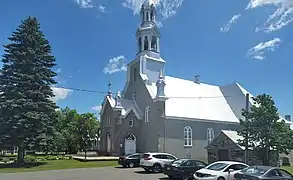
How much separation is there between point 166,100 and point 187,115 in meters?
3.46

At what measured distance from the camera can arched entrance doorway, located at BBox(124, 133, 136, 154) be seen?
40.5 metres

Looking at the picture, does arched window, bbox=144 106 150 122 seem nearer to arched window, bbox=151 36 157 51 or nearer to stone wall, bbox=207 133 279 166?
arched window, bbox=151 36 157 51

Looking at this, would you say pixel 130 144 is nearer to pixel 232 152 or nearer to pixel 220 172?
pixel 232 152

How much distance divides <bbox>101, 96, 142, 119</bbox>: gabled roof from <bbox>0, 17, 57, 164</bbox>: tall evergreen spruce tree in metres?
11.7

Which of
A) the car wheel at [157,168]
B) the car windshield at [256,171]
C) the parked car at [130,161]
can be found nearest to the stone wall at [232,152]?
the parked car at [130,161]

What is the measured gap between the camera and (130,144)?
40844mm

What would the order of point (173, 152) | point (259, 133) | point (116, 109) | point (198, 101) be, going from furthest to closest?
point (198, 101) < point (116, 109) < point (173, 152) < point (259, 133)

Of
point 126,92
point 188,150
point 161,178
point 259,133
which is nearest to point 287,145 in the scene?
point 259,133

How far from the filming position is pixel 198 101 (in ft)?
145

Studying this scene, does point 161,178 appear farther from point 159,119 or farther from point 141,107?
point 141,107

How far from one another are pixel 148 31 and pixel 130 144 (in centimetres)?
1714

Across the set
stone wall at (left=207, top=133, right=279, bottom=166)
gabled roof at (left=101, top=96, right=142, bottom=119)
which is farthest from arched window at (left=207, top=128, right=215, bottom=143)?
stone wall at (left=207, top=133, right=279, bottom=166)

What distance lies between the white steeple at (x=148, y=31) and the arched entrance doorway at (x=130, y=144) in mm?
13041

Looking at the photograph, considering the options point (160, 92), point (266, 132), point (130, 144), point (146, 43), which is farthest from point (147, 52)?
point (266, 132)
